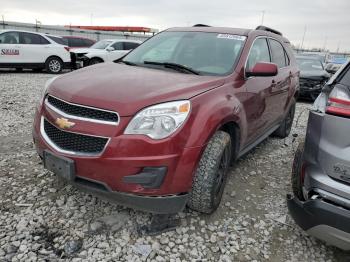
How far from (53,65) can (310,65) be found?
9.53m

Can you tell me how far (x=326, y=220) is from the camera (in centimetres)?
218

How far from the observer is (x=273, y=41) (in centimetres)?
465

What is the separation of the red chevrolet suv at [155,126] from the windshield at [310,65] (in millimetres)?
8162

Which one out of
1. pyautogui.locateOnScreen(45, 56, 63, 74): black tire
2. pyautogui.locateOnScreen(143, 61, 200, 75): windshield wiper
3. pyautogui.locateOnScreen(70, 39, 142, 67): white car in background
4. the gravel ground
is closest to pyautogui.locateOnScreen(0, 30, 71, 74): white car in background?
pyautogui.locateOnScreen(45, 56, 63, 74): black tire

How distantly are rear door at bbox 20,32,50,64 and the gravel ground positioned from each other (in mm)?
9502

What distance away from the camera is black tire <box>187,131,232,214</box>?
9.01 ft

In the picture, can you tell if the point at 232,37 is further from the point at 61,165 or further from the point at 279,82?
the point at 61,165

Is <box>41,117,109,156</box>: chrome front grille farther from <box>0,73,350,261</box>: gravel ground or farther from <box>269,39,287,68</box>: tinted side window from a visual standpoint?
<box>269,39,287,68</box>: tinted side window

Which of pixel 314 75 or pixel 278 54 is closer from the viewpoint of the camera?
pixel 278 54

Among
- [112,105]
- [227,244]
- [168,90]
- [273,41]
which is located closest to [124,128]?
[112,105]

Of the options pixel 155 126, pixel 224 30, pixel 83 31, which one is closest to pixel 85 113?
pixel 155 126

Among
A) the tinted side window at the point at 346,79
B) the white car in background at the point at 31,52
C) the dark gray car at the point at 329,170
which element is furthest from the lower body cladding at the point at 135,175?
the white car in background at the point at 31,52

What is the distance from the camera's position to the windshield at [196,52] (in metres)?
3.43

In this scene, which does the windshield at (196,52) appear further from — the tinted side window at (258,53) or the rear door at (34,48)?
the rear door at (34,48)
